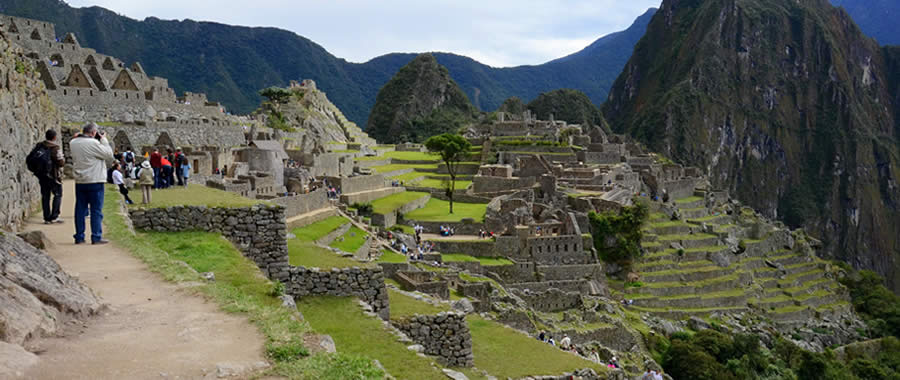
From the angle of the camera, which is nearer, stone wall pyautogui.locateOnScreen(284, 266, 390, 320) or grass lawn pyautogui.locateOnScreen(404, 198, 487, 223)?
stone wall pyautogui.locateOnScreen(284, 266, 390, 320)

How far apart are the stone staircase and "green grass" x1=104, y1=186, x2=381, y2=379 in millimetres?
→ 29968

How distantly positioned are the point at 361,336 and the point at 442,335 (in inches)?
83.1

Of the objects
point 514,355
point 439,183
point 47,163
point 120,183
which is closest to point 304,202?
point 120,183

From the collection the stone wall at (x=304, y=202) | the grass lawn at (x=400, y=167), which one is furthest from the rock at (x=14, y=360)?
the grass lawn at (x=400, y=167)

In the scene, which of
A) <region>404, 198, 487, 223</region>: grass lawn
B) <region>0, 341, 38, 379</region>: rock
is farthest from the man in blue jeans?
<region>404, 198, 487, 223</region>: grass lawn

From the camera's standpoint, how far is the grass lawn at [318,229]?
73.4 ft

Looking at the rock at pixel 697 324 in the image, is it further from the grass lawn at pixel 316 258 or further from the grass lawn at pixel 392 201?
the grass lawn at pixel 316 258

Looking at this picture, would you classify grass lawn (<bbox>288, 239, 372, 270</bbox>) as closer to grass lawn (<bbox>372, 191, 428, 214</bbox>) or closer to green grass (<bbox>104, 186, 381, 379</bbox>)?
green grass (<bbox>104, 186, 381, 379</bbox>)

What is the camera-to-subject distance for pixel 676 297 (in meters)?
37.6

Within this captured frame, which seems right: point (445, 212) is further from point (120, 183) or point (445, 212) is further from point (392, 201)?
point (120, 183)

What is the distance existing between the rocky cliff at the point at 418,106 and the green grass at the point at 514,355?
3913 inches

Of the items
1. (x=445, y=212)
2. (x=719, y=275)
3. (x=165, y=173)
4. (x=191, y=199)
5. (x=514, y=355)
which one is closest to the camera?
(x=191, y=199)

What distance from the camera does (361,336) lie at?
845 cm

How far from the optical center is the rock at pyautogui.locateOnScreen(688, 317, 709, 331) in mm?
34856
